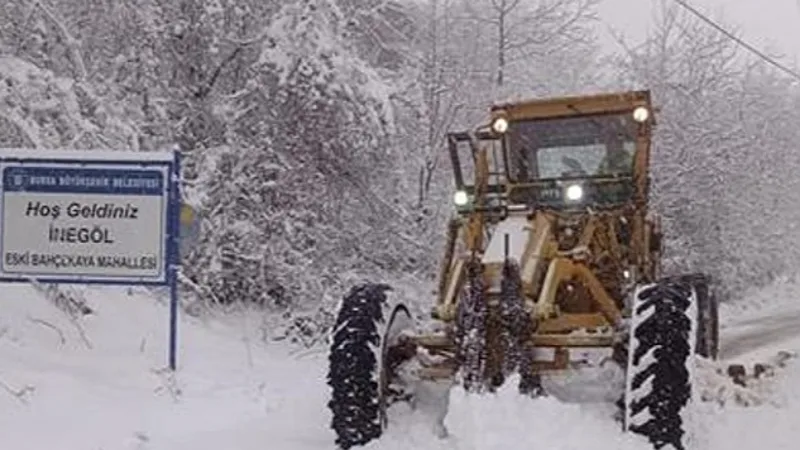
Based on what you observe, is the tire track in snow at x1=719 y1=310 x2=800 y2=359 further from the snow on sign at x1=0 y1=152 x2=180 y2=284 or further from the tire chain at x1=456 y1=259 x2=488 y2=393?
the tire chain at x1=456 y1=259 x2=488 y2=393

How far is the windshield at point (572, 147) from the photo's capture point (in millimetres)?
10609

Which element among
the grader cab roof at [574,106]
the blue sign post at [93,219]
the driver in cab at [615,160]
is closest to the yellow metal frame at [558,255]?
the grader cab roof at [574,106]

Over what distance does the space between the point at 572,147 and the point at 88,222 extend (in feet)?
13.1

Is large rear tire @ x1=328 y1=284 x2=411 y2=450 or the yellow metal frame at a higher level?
the yellow metal frame

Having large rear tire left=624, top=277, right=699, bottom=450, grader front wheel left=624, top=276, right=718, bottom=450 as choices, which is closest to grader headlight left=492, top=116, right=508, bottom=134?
grader front wheel left=624, top=276, right=718, bottom=450

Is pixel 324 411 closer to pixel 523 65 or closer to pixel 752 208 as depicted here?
pixel 523 65

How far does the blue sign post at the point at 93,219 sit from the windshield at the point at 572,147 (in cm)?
283

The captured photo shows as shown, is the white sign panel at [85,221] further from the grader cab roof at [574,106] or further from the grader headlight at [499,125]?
the grader cab roof at [574,106]

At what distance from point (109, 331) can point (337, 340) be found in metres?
4.99

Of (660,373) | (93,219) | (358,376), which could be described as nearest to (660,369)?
(660,373)

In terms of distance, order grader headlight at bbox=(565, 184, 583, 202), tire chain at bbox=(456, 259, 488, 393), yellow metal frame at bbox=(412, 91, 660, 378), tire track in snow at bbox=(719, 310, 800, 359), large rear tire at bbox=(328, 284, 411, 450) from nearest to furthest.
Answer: tire chain at bbox=(456, 259, 488, 393)
large rear tire at bbox=(328, 284, 411, 450)
yellow metal frame at bbox=(412, 91, 660, 378)
grader headlight at bbox=(565, 184, 583, 202)
tire track in snow at bbox=(719, 310, 800, 359)

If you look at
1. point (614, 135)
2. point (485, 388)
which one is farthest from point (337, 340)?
point (614, 135)

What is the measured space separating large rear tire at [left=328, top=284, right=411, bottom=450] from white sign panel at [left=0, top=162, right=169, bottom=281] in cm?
271

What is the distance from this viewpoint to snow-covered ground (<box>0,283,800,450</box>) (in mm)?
7676
